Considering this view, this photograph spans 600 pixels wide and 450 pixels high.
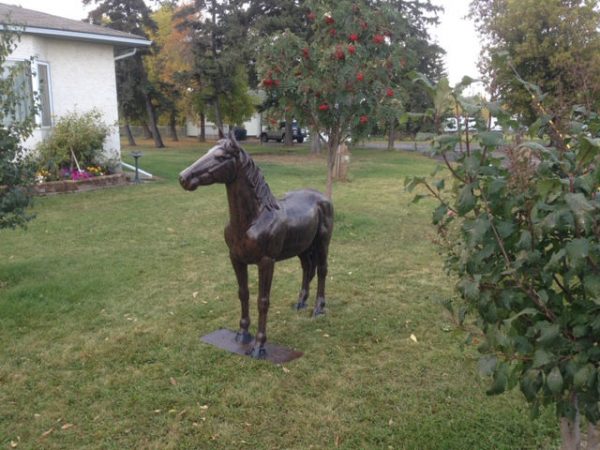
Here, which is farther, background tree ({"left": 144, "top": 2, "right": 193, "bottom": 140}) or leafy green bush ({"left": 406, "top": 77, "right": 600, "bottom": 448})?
background tree ({"left": 144, "top": 2, "right": 193, "bottom": 140})

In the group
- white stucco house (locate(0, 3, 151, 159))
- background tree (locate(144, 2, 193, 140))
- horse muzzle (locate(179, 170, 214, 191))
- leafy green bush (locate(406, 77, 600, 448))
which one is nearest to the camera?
leafy green bush (locate(406, 77, 600, 448))

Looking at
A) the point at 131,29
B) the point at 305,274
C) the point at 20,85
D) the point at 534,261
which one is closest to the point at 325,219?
the point at 305,274

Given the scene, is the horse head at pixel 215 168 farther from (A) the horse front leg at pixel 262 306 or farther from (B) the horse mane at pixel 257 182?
(A) the horse front leg at pixel 262 306

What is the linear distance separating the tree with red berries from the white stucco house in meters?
6.99

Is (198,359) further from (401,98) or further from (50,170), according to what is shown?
(50,170)

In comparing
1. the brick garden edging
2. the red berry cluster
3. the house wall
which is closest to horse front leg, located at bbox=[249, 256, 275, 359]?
the red berry cluster

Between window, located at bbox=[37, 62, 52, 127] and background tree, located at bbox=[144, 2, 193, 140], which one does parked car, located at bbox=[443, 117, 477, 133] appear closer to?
window, located at bbox=[37, 62, 52, 127]

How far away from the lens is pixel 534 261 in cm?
205

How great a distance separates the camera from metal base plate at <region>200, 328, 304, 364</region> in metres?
4.51

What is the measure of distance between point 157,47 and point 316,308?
31.5 meters

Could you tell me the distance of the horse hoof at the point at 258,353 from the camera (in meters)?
4.52

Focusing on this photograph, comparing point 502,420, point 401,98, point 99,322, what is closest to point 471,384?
point 502,420

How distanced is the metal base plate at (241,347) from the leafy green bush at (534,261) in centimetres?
249

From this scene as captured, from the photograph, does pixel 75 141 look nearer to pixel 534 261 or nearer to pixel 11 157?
pixel 11 157
